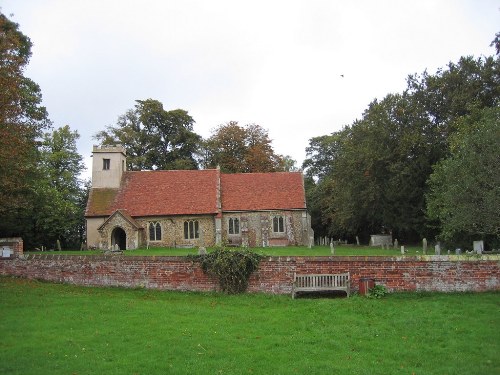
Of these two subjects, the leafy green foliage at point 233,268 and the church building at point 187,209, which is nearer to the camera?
the leafy green foliage at point 233,268

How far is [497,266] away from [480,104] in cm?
1985

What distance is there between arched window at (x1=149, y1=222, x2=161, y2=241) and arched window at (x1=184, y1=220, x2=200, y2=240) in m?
2.24

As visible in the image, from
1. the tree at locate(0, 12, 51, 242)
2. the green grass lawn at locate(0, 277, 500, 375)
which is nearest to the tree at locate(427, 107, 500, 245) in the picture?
the green grass lawn at locate(0, 277, 500, 375)

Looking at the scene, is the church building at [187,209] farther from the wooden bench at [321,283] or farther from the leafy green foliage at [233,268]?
the wooden bench at [321,283]

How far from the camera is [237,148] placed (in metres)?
57.7

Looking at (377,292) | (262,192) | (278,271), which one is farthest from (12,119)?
(262,192)

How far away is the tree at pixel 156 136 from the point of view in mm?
55500

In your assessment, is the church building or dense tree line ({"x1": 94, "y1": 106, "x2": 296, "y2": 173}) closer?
the church building

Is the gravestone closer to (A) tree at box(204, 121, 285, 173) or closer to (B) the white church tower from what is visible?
(B) the white church tower

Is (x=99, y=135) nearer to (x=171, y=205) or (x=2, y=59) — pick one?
(x=171, y=205)

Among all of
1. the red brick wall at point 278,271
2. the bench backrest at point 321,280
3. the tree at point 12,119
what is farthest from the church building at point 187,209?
the bench backrest at point 321,280

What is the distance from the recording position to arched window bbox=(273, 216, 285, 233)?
1625 inches

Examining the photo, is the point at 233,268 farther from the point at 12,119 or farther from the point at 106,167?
the point at 106,167

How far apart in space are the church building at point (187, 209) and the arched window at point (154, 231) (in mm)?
84
